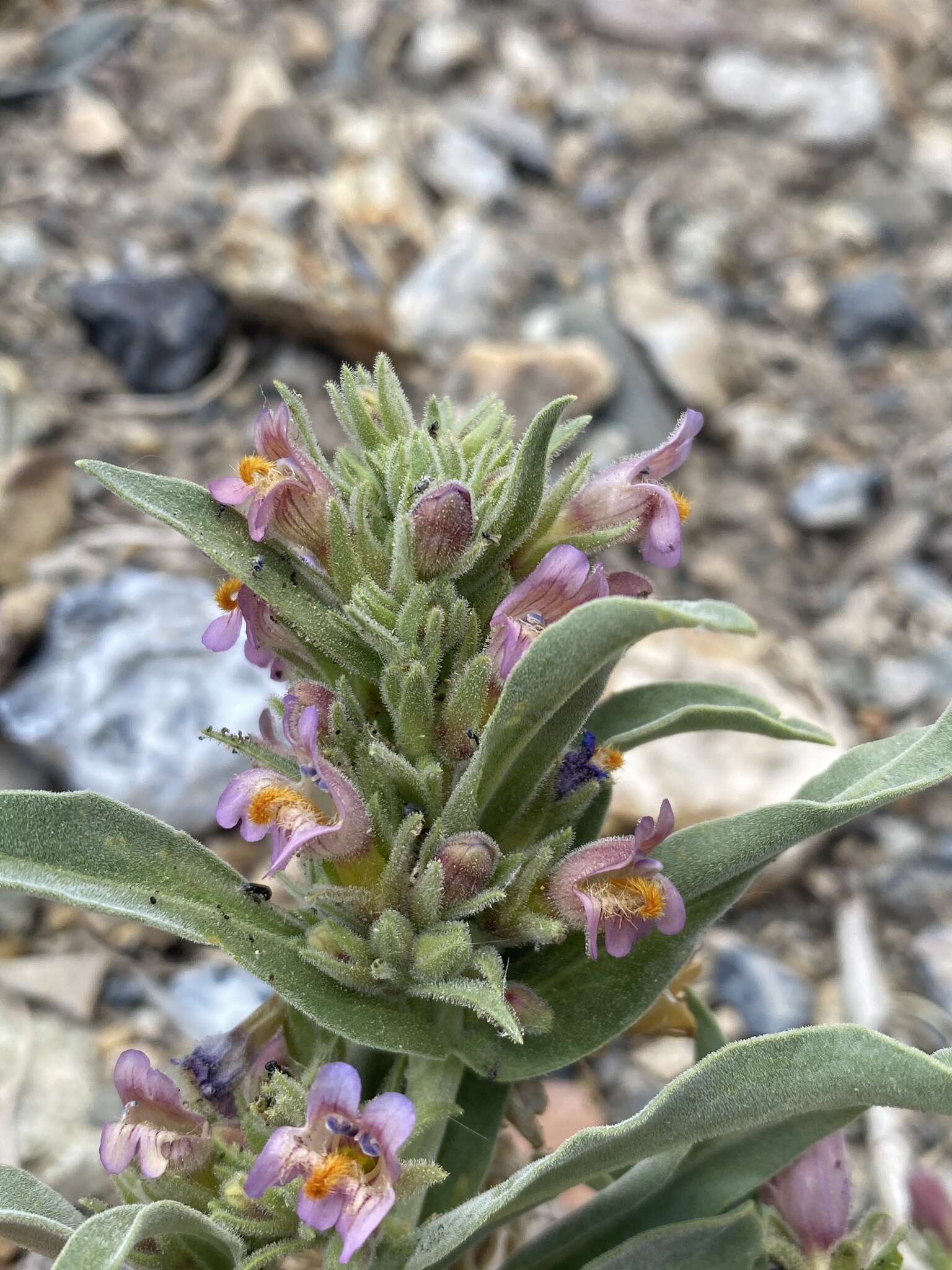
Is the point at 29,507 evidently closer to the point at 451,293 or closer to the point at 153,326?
the point at 153,326

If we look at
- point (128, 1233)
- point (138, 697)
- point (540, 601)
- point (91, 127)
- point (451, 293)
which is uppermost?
point (540, 601)

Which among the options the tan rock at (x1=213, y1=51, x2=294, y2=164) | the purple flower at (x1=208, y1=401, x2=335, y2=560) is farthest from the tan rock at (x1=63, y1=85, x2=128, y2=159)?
the purple flower at (x1=208, y1=401, x2=335, y2=560)

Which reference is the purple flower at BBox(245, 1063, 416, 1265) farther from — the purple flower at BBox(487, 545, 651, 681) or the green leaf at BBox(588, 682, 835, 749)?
the green leaf at BBox(588, 682, 835, 749)

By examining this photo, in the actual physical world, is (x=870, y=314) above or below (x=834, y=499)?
above

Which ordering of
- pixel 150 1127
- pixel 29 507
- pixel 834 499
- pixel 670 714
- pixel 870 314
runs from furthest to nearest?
pixel 870 314
pixel 834 499
pixel 29 507
pixel 670 714
pixel 150 1127

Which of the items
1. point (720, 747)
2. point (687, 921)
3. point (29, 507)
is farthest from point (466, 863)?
point (29, 507)

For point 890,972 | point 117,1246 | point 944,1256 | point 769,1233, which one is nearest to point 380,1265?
point 117,1246

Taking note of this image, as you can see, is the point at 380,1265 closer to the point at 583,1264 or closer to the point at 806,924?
the point at 583,1264

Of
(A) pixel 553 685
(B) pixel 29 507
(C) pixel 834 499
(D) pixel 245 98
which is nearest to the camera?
(A) pixel 553 685
